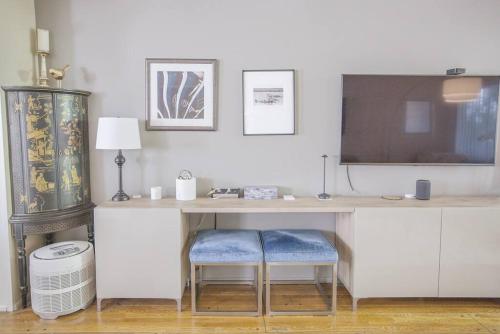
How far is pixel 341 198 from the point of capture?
255 cm

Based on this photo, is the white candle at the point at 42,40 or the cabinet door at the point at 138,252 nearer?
the cabinet door at the point at 138,252

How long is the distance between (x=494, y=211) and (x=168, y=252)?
88.6 inches

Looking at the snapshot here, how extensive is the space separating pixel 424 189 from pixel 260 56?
162cm

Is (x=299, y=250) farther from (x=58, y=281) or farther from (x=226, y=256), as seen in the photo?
(x=58, y=281)

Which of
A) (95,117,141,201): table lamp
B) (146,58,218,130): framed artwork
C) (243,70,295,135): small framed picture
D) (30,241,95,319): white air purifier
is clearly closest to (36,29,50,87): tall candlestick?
(95,117,141,201): table lamp

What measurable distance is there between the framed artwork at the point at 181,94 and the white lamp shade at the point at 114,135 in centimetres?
28

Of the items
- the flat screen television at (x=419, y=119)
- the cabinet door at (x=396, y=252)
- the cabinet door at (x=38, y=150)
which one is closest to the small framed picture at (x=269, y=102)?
the flat screen television at (x=419, y=119)

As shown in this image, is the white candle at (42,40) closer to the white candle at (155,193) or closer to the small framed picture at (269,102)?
the white candle at (155,193)

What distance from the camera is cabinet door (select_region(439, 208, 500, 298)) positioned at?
221cm

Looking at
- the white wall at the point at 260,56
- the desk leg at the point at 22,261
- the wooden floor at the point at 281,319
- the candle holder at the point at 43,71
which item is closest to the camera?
the wooden floor at the point at 281,319

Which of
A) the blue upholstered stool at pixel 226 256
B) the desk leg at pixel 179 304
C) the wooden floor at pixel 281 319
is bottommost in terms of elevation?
the wooden floor at pixel 281 319

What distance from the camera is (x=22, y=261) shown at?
7.34ft

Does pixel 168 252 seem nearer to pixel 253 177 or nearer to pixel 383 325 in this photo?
pixel 253 177

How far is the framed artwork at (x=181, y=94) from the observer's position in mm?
2553
